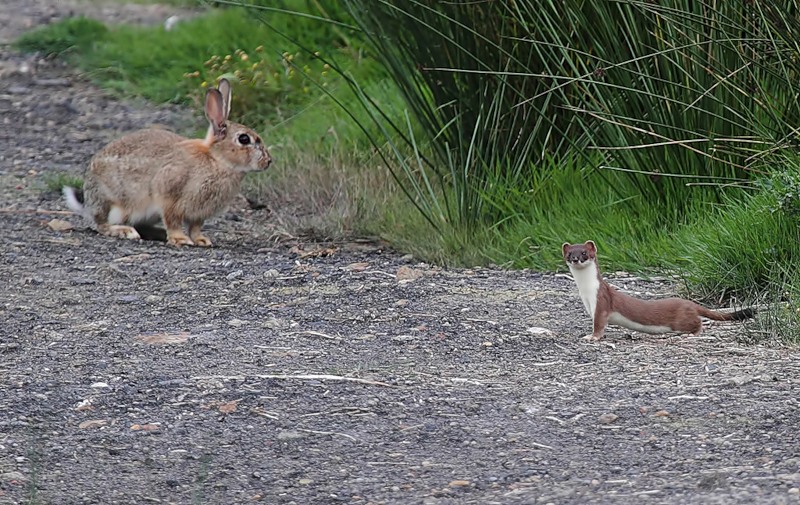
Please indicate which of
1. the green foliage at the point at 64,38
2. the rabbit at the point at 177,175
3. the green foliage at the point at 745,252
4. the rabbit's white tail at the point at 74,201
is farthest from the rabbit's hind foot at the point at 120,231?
the green foliage at the point at 64,38

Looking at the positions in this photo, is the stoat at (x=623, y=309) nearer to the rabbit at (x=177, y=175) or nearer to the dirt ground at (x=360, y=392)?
the dirt ground at (x=360, y=392)

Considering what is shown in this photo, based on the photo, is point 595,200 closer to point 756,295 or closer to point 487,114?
point 487,114

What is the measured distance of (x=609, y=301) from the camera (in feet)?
15.4

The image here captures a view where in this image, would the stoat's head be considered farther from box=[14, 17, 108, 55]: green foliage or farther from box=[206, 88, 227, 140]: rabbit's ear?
box=[14, 17, 108, 55]: green foliage

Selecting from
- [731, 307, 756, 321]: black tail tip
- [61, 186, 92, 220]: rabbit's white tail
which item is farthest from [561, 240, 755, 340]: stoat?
[61, 186, 92, 220]: rabbit's white tail

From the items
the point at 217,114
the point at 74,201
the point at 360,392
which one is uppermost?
the point at 217,114

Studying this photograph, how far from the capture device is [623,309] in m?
4.69

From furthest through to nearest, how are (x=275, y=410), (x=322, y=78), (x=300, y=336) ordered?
(x=322, y=78) → (x=300, y=336) → (x=275, y=410)

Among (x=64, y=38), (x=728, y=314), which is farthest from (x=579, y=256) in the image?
(x=64, y=38)

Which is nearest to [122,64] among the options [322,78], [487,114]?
[322,78]

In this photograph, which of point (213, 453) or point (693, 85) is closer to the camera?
point (213, 453)

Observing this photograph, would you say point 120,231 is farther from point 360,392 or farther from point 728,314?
point 728,314

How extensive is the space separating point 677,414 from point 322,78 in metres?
6.14

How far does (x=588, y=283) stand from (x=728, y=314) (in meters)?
0.53
